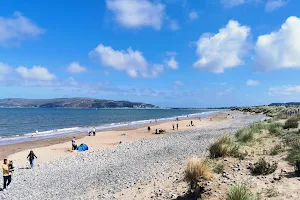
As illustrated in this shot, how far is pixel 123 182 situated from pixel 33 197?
4083mm

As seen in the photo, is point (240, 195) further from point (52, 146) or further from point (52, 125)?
point (52, 125)

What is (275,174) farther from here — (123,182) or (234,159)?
(123,182)

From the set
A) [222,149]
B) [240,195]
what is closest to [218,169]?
[222,149]

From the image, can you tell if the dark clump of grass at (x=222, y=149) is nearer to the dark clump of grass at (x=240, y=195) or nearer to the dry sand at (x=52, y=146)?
the dark clump of grass at (x=240, y=195)

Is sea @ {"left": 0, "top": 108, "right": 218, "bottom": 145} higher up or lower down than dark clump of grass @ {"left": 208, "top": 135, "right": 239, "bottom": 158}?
lower down

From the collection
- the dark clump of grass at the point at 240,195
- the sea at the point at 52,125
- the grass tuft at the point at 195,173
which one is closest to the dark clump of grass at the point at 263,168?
the grass tuft at the point at 195,173

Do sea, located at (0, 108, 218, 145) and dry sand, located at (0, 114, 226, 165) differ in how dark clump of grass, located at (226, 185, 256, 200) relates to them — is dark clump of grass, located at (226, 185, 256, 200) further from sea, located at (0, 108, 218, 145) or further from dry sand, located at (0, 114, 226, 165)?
sea, located at (0, 108, 218, 145)

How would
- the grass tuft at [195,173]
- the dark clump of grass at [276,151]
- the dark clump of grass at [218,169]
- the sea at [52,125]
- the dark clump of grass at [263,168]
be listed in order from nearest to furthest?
1. the grass tuft at [195,173]
2. the dark clump of grass at [263,168]
3. the dark clump of grass at [218,169]
4. the dark clump of grass at [276,151]
5. the sea at [52,125]

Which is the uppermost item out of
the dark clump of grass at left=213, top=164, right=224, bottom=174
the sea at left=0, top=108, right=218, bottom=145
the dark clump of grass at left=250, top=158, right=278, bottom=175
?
the dark clump of grass at left=250, top=158, right=278, bottom=175

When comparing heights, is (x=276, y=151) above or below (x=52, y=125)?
above

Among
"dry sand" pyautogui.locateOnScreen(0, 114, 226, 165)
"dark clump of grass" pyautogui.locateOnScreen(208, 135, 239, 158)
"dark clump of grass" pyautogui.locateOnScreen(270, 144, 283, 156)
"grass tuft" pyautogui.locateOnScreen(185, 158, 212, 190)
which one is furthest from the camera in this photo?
"dry sand" pyautogui.locateOnScreen(0, 114, 226, 165)

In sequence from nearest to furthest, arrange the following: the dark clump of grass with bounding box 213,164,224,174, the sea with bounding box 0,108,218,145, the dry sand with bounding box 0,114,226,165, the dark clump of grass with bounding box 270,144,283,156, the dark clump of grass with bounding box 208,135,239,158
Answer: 1. the dark clump of grass with bounding box 213,164,224,174
2. the dark clump of grass with bounding box 270,144,283,156
3. the dark clump of grass with bounding box 208,135,239,158
4. the dry sand with bounding box 0,114,226,165
5. the sea with bounding box 0,108,218,145

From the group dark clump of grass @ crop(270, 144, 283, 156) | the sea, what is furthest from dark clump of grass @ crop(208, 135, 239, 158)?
the sea

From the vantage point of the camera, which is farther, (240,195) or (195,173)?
(195,173)
